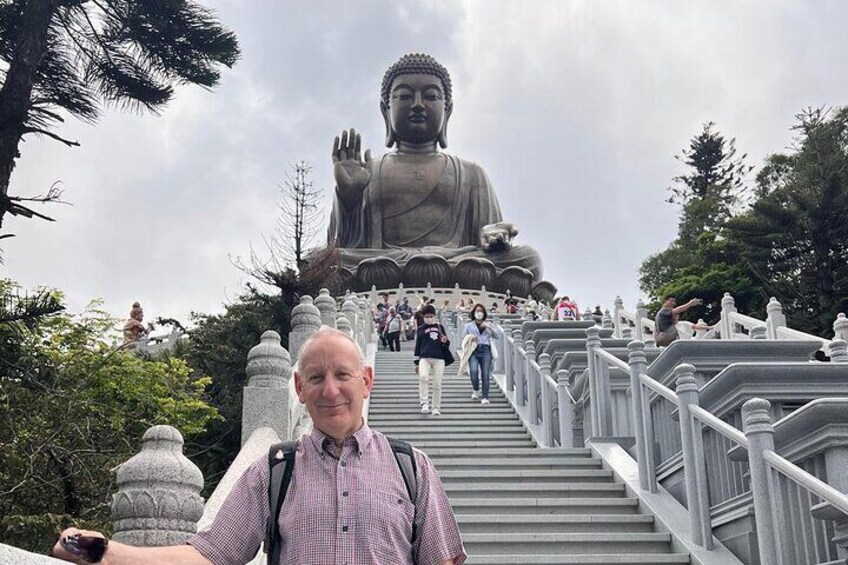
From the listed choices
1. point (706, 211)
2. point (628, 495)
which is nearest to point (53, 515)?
point (628, 495)

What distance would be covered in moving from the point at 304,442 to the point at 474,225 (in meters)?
26.1

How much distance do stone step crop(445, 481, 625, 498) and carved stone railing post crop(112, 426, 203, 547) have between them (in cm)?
273

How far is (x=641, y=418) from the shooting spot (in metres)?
6.02

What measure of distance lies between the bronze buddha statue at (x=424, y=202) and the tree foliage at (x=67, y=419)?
15519 millimetres

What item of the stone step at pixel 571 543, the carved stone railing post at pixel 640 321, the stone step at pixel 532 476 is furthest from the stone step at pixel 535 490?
the carved stone railing post at pixel 640 321

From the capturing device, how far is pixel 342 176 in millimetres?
24328

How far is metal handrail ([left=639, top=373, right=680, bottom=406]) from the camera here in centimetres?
535

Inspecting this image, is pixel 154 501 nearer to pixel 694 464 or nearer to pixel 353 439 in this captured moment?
pixel 353 439

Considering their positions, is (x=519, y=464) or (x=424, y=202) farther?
(x=424, y=202)

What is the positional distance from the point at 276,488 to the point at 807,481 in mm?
2354

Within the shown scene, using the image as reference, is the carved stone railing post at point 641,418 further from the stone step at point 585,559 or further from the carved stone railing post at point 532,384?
the carved stone railing post at point 532,384

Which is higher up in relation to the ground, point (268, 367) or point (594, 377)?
point (594, 377)

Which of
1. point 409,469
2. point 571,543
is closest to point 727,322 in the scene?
point 571,543

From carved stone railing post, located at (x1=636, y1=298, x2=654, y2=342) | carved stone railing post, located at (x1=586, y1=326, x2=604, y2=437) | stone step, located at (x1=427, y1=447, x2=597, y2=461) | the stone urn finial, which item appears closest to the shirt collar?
the stone urn finial
